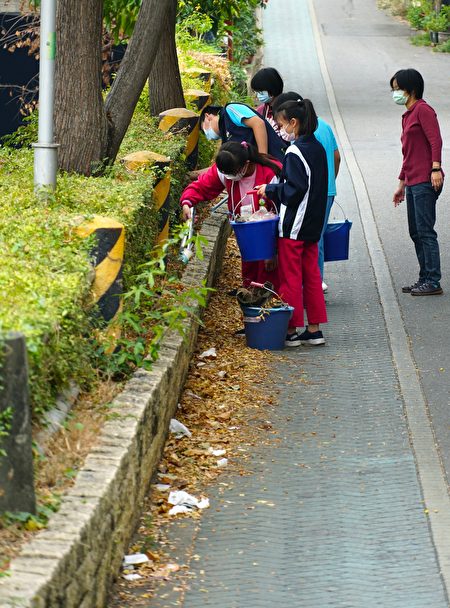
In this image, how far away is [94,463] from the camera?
552cm

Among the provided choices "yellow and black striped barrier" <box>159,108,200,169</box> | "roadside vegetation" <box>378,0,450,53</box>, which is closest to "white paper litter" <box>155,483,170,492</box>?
"yellow and black striped barrier" <box>159,108,200,169</box>

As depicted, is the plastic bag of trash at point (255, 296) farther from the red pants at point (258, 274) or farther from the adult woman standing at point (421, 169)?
the adult woman standing at point (421, 169)

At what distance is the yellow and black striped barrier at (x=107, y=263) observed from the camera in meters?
6.98

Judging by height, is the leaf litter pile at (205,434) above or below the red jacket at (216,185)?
below

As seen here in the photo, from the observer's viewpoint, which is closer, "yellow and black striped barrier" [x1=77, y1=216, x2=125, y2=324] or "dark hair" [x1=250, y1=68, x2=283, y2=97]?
"yellow and black striped barrier" [x1=77, y1=216, x2=125, y2=324]

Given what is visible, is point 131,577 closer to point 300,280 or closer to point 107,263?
point 107,263

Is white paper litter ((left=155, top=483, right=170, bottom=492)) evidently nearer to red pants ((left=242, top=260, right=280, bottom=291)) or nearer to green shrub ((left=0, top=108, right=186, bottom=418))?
green shrub ((left=0, top=108, right=186, bottom=418))

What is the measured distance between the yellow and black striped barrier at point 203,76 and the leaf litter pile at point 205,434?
678cm

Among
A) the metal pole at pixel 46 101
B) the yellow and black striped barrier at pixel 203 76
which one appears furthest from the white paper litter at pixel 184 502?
the yellow and black striped barrier at pixel 203 76

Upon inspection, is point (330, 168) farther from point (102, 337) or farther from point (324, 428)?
point (102, 337)

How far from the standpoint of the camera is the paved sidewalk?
562 centimetres

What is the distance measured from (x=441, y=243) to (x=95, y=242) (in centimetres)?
700

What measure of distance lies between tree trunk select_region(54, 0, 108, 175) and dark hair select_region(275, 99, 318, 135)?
143 centimetres

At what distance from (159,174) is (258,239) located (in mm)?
965
